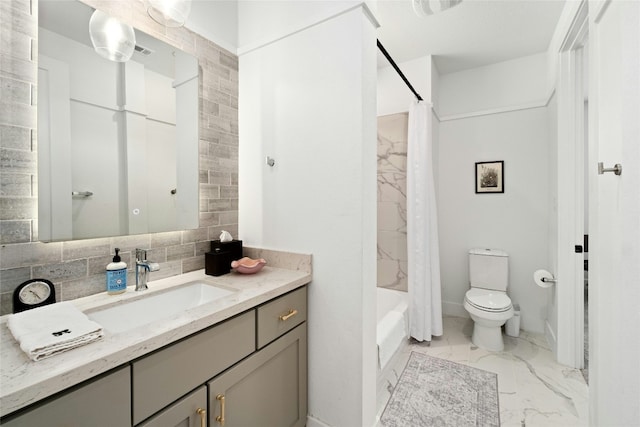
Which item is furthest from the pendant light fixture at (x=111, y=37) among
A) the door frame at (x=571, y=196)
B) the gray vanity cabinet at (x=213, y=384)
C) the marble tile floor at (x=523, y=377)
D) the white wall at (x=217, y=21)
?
Result: the door frame at (x=571, y=196)

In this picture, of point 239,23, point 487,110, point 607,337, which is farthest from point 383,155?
point 607,337

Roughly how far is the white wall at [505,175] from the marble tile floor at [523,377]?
0.53m

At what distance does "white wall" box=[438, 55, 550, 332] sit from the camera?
2768 mm

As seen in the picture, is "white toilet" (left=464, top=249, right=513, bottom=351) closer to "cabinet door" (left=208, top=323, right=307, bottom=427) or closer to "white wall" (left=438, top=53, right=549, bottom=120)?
"white wall" (left=438, top=53, right=549, bottom=120)

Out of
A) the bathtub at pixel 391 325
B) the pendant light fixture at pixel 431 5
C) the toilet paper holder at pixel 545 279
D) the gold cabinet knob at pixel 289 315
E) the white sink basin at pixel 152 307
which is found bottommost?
the bathtub at pixel 391 325

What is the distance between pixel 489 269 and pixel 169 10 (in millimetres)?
3232

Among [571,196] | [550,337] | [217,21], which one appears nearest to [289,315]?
[217,21]

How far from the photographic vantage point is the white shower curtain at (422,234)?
8.13ft

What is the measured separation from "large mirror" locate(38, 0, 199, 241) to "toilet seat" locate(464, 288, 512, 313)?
237 centimetres

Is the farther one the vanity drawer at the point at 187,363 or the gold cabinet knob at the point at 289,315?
the gold cabinet knob at the point at 289,315

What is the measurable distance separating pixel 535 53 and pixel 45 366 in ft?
13.2

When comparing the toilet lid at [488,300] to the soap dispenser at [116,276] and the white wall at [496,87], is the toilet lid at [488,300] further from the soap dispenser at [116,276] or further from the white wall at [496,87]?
the soap dispenser at [116,276]

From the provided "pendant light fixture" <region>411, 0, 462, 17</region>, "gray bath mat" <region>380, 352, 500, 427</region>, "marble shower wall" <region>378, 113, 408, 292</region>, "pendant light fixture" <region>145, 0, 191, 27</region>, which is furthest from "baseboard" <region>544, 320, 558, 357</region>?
"pendant light fixture" <region>145, 0, 191, 27</region>

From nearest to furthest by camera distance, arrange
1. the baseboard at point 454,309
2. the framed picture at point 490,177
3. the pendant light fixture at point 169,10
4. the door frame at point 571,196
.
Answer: the pendant light fixture at point 169,10
the door frame at point 571,196
the framed picture at point 490,177
the baseboard at point 454,309
